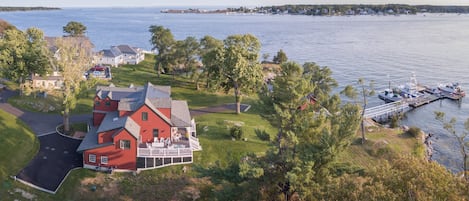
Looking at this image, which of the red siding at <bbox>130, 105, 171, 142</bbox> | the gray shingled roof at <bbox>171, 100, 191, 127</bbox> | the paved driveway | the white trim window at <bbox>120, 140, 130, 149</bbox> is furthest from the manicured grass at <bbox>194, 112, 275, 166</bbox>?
the paved driveway

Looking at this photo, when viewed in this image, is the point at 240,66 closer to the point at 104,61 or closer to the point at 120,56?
the point at 104,61

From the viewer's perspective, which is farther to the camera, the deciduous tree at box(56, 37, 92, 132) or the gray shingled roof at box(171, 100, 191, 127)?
the deciduous tree at box(56, 37, 92, 132)

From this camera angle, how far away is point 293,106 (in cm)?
3002

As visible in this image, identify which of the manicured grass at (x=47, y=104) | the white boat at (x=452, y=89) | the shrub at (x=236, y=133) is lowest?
the shrub at (x=236, y=133)

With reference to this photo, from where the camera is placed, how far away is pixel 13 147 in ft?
137

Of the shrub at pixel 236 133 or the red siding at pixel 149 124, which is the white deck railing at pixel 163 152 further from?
the shrub at pixel 236 133

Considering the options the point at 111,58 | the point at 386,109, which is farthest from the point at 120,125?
the point at 111,58

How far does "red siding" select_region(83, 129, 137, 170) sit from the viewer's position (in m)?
38.9

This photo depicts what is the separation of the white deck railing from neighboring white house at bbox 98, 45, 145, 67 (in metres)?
55.0

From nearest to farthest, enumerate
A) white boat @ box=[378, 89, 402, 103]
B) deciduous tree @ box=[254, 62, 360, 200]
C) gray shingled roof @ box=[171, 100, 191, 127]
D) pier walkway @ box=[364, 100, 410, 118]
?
deciduous tree @ box=[254, 62, 360, 200], gray shingled roof @ box=[171, 100, 191, 127], pier walkway @ box=[364, 100, 410, 118], white boat @ box=[378, 89, 402, 103]

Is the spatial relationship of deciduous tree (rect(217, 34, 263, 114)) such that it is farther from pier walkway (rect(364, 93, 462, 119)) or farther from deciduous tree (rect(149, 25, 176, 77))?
pier walkway (rect(364, 93, 462, 119))

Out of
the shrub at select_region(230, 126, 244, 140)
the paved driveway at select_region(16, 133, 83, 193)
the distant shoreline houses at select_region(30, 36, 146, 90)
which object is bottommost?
the paved driveway at select_region(16, 133, 83, 193)

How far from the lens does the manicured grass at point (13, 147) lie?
3692 centimetres

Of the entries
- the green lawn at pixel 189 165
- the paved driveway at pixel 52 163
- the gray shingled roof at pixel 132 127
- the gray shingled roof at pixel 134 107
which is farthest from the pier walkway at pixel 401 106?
the paved driveway at pixel 52 163
